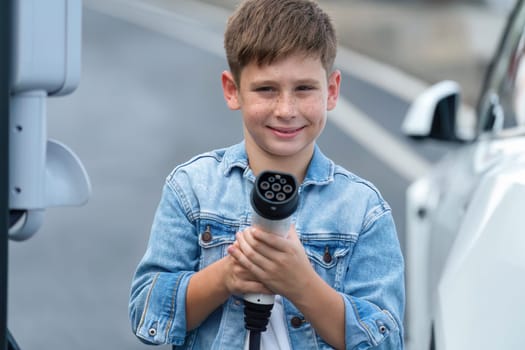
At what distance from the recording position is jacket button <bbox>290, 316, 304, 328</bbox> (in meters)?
2.69

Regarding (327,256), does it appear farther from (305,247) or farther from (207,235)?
(207,235)

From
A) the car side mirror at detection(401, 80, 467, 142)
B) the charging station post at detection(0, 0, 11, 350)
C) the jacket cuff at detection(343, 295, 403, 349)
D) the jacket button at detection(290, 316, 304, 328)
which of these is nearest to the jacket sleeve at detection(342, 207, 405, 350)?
the jacket cuff at detection(343, 295, 403, 349)

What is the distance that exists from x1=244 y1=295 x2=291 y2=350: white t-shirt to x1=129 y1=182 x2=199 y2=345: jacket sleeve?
17 cm

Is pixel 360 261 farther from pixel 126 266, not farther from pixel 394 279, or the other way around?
pixel 126 266

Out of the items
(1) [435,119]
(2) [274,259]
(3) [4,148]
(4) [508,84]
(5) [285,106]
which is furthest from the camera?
(1) [435,119]

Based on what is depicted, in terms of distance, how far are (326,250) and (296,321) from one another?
0.17 metres

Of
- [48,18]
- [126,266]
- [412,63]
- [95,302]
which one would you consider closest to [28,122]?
[48,18]

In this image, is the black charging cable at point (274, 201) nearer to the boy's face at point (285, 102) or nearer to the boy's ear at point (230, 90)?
the boy's face at point (285, 102)

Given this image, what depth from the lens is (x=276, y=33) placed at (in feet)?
8.71

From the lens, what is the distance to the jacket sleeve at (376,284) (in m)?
2.67

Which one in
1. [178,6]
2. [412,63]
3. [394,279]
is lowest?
[394,279]

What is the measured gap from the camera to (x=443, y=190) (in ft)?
16.6

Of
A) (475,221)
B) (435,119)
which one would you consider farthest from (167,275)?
(435,119)

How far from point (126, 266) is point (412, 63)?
38.7 ft
